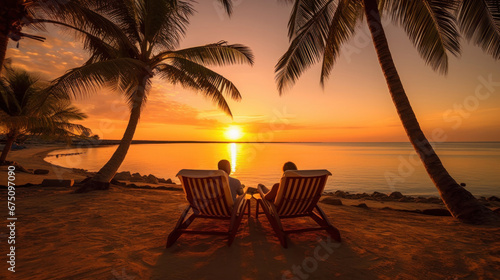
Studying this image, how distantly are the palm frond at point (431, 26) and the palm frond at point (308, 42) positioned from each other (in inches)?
60.5

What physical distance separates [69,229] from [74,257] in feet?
3.95

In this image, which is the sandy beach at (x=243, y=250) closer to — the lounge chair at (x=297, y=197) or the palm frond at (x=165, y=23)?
the lounge chair at (x=297, y=197)

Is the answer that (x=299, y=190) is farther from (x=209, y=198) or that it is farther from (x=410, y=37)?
(x=410, y=37)

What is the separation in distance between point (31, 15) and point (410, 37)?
8963mm

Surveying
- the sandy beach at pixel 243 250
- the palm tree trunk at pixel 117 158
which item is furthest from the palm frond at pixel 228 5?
the sandy beach at pixel 243 250

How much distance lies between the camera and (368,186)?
12.4 meters

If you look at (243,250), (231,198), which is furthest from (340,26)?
(243,250)

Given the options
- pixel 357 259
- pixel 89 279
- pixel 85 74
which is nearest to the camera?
pixel 89 279

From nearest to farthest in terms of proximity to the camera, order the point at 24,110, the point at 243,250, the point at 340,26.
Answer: the point at 243,250 < the point at 340,26 < the point at 24,110

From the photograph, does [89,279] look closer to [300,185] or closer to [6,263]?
[6,263]

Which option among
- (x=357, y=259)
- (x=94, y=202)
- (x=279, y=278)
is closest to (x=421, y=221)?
(x=357, y=259)

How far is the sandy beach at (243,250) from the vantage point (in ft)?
7.75

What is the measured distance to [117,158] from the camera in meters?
7.07

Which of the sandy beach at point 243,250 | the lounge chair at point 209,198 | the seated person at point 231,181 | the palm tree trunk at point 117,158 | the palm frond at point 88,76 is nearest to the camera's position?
the sandy beach at point 243,250
